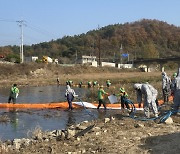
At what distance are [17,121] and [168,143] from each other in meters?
10.7

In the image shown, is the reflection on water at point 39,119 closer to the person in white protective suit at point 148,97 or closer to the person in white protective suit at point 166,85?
the person in white protective suit at point 166,85

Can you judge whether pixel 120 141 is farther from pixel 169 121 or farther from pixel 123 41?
pixel 123 41

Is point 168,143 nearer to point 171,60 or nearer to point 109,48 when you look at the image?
point 171,60

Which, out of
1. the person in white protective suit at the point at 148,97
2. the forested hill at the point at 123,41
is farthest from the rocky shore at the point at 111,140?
the forested hill at the point at 123,41

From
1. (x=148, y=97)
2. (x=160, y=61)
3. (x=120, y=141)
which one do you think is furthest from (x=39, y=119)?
(x=160, y=61)

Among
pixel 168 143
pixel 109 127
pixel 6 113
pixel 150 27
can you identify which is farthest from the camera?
pixel 150 27

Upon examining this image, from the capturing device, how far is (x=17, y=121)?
18.9m

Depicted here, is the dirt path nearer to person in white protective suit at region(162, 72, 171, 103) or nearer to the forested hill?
person in white protective suit at region(162, 72, 171, 103)

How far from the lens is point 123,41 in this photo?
584 feet

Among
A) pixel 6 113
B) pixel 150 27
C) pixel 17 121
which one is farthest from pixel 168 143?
pixel 150 27

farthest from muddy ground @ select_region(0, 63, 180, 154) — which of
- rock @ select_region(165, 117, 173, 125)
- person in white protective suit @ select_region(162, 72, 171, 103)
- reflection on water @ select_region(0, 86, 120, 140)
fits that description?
person in white protective suit @ select_region(162, 72, 171, 103)

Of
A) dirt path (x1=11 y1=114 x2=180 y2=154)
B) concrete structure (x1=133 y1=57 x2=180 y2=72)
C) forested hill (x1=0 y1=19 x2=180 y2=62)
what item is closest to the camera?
dirt path (x1=11 y1=114 x2=180 y2=154)

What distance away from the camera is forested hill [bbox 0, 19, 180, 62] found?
158375 mm

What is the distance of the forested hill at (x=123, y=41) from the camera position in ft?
520
